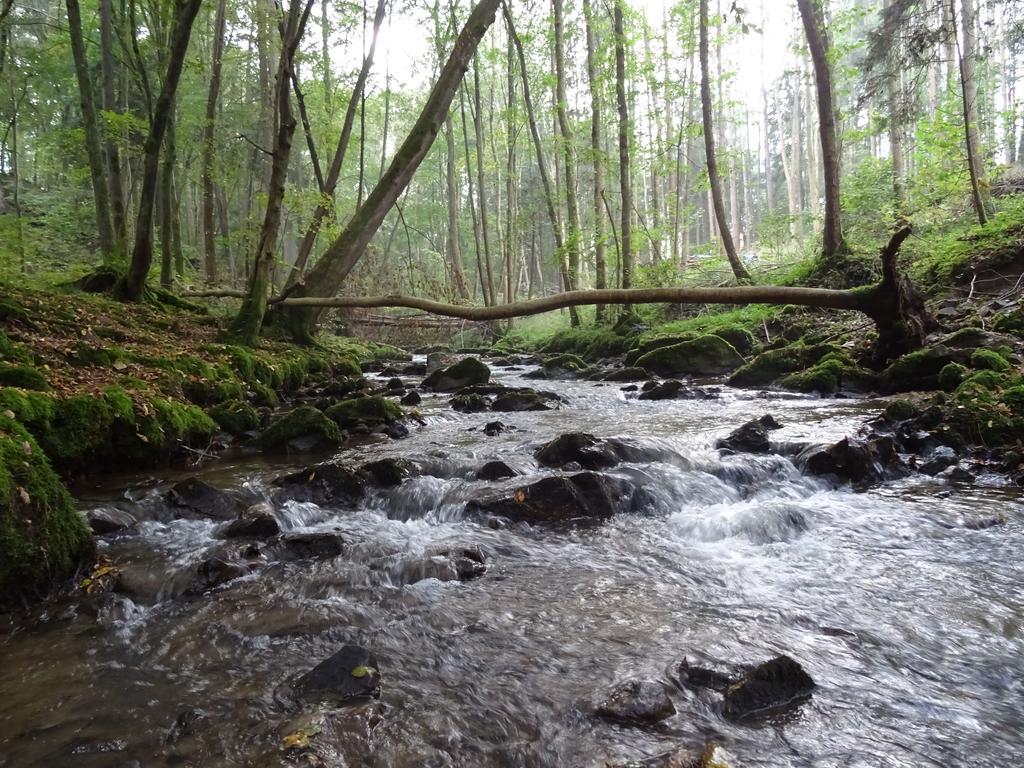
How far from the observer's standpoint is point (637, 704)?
2432 mm

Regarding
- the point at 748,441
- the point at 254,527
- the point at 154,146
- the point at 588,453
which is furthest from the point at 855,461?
the point at 154,146

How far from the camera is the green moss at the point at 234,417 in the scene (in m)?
7.32

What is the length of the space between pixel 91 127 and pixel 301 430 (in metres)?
8.62

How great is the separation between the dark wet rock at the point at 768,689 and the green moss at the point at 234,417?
6640 millimetres

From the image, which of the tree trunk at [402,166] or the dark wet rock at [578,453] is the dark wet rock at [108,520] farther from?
the tree trunk at [402,166]

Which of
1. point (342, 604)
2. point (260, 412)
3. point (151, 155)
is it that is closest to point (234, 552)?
point (342, 604)

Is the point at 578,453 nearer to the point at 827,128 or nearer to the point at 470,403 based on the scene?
the point at 470,403

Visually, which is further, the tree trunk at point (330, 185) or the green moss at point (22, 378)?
the tree trunk at point (330, 185)

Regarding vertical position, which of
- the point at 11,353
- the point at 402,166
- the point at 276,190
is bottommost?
the point at 11,353

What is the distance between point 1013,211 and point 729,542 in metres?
12.1

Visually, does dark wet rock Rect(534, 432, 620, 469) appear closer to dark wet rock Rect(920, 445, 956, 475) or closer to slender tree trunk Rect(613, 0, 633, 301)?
dark wet rock Rect(920, 445, 956, 475)

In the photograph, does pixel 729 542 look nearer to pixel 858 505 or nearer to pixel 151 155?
pixel 858 505

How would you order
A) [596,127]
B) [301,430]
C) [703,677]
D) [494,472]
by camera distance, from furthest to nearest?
[596,127] < [301,430] < [494,472] < [703,677]

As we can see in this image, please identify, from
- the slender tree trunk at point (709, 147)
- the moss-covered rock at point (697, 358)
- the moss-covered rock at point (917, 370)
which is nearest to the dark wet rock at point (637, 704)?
the moss-covered rock at point (917, 370)
